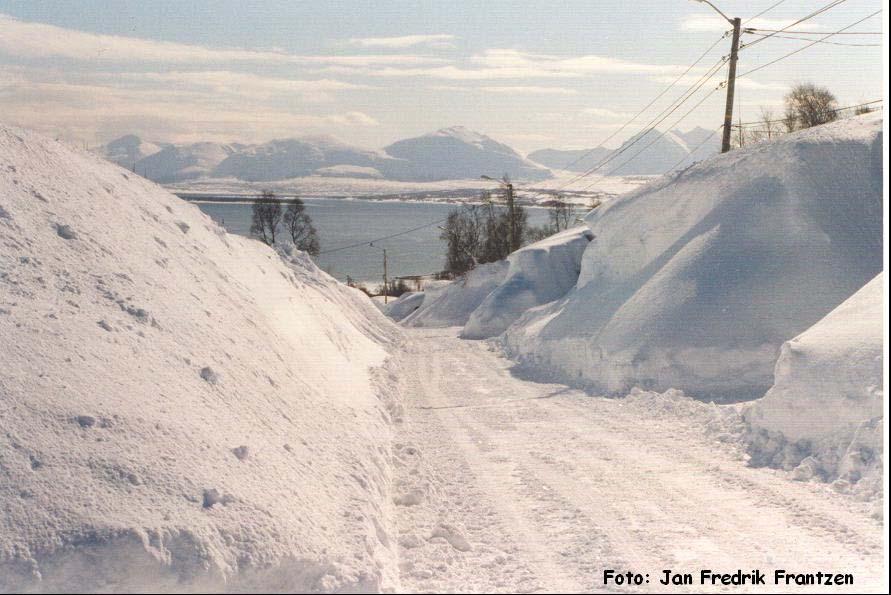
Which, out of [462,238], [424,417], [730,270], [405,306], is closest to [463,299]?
[405,306]

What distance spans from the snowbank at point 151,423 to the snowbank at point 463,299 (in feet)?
69.3

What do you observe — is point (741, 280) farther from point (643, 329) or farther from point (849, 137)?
point (849, 137)

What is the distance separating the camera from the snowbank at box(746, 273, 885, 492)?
7.92 metres

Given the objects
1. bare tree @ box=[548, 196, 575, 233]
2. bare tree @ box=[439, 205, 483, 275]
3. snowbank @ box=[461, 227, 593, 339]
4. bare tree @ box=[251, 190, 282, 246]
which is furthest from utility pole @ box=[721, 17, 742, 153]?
bare tree @ box=[548, 196, 575, 233]

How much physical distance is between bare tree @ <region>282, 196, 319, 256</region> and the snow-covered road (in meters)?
47.5

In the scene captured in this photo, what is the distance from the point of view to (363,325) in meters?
22.7

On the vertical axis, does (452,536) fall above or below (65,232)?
below

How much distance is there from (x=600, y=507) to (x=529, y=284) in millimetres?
19961

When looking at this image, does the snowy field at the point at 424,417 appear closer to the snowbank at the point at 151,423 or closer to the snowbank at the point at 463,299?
the snowbank at the point at 151,423

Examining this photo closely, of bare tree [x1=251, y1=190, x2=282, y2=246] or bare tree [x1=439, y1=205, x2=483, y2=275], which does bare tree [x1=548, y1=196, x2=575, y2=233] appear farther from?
bare tree [x1=251, y1=190, x2=282, y2=246]

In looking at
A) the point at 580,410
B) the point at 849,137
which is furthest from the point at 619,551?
the point at 849,137

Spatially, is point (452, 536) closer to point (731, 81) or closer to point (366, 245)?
point (731, 81)

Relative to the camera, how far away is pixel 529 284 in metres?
27.1

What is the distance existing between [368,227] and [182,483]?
13851cm
